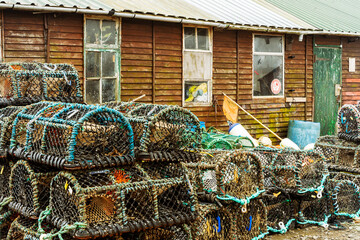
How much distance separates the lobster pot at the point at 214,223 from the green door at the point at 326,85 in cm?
904

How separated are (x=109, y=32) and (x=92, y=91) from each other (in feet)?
4.01

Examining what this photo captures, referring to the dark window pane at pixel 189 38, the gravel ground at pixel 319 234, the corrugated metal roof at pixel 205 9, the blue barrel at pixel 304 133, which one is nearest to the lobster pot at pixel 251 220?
the gravel ground at pixel 319 234

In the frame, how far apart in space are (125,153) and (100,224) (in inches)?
25.7

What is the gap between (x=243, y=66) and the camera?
11.8 meters

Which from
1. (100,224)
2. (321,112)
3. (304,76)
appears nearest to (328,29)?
(304,76)

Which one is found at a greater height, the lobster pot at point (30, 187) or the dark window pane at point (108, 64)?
the dark window pane at point (108, 64)

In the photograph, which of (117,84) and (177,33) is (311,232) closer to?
(117,84)

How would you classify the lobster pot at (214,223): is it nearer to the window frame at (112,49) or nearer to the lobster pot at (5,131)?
the lobster pot at (5,131)

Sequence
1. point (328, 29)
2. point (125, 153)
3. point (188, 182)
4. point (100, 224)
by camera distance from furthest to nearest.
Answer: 1. point (328, 29)
2. point (188, 182)
3. point (125, 153)
4. point (100, 224)

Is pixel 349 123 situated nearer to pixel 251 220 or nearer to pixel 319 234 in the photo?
pixel 319 234

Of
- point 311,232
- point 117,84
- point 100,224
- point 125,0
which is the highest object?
point 125,0

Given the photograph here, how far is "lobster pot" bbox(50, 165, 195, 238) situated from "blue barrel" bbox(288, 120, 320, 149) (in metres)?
8.36

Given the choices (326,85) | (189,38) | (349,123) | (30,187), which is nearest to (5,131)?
(30,187)

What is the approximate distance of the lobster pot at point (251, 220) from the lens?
5.18m
